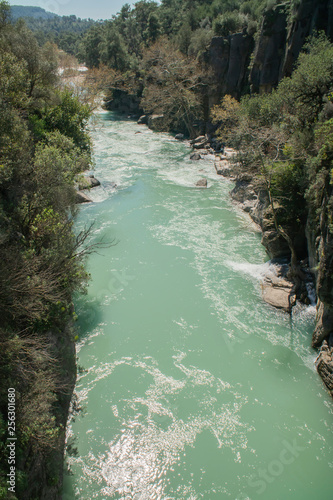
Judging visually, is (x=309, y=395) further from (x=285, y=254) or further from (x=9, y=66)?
(x=9, y=66)

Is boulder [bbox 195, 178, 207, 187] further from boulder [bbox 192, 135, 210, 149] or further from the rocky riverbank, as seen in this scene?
boulder [bbox 192, 135, 210, 149]

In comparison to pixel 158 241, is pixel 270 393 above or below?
below

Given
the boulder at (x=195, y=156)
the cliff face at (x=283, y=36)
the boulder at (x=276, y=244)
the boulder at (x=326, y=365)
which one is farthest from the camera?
the boulder at (x=195, y=156)

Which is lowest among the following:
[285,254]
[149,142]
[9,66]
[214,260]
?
[214,260]

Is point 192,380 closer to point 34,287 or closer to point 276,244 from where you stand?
point 34,287

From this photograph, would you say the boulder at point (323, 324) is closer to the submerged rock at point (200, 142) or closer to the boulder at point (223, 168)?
the boulder at point (223, 168)

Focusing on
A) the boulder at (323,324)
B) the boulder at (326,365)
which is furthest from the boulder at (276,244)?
the boulder at (326,365)

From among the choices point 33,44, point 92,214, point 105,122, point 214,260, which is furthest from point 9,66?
point 105,122
